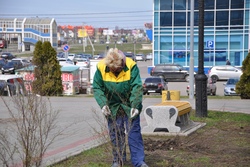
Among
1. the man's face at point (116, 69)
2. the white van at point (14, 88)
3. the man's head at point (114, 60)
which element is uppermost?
the man's head at point (114, 60)

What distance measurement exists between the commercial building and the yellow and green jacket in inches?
2776

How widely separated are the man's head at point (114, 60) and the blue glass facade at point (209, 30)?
150 feet

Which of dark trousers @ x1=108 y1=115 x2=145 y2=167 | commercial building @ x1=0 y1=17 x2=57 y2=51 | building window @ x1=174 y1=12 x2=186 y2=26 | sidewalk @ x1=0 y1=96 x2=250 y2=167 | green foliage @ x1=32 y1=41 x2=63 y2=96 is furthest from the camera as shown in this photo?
commercial building @ x1=0 y1=17 x2=57 y2=51

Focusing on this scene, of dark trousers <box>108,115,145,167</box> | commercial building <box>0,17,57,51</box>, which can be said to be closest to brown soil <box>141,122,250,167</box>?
dark trousers <box>108,115,145,167</box>

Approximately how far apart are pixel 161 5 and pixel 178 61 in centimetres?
→ 604

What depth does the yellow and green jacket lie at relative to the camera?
6566 millimetres

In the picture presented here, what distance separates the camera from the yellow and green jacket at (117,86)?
6.57 m

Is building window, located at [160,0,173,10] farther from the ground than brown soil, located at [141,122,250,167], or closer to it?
farther from the ground

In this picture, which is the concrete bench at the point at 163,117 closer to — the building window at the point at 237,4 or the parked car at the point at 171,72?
the parked car at the point at 171,72

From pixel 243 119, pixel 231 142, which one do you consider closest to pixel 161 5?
pixel 243 119

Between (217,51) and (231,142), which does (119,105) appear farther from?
(217,51)

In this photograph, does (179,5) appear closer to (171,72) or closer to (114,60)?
(171,72)

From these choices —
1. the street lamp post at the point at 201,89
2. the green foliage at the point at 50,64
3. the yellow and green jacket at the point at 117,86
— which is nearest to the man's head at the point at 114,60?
the yellow and green jacket at the point at 117,86

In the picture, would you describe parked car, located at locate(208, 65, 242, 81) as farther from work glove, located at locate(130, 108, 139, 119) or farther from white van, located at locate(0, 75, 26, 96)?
work glove, located at locate(130, 108, 139, 119)
